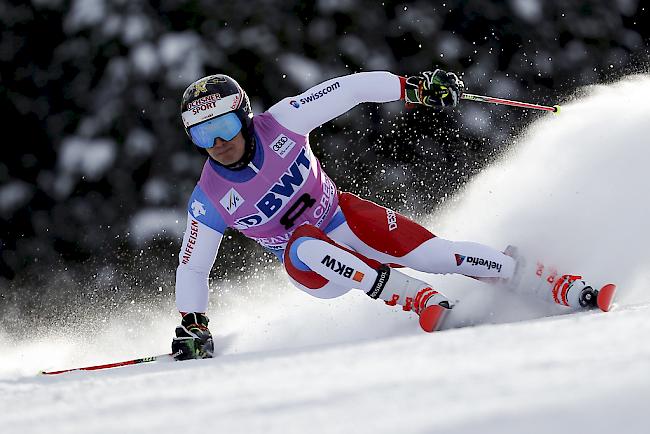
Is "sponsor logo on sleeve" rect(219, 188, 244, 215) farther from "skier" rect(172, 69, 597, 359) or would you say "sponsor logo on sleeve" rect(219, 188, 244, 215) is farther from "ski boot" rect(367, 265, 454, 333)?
"ski boot" rect(367, 265, 454, 333)

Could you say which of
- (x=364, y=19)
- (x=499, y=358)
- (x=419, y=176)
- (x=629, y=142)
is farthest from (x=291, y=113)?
(x=364, y=19)

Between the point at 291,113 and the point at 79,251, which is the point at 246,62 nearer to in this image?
the point at 79,251

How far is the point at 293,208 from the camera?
12.1 feet

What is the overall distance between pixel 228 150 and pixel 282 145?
25cm

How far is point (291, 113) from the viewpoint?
3697 millimetres

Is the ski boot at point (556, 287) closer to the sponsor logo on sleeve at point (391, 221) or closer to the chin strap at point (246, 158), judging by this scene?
the sponsor logo on sleeve at point (391, 221)

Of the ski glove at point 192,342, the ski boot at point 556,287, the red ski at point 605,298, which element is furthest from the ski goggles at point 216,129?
the red ski at point 605,298

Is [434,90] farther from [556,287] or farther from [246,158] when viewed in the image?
[556,287]

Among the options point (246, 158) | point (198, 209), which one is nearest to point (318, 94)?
point (246, 158)

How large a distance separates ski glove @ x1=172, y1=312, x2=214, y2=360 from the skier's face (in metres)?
0.70

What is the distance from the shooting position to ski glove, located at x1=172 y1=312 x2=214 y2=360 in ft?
11.6

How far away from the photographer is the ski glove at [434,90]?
12.0 feet

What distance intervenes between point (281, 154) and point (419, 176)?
1126 centimetres

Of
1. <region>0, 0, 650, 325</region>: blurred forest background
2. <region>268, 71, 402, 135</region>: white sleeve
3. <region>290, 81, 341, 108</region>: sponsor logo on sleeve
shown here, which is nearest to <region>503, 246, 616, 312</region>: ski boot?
<region>268, 71, 402, 135</region>: white sleeve
